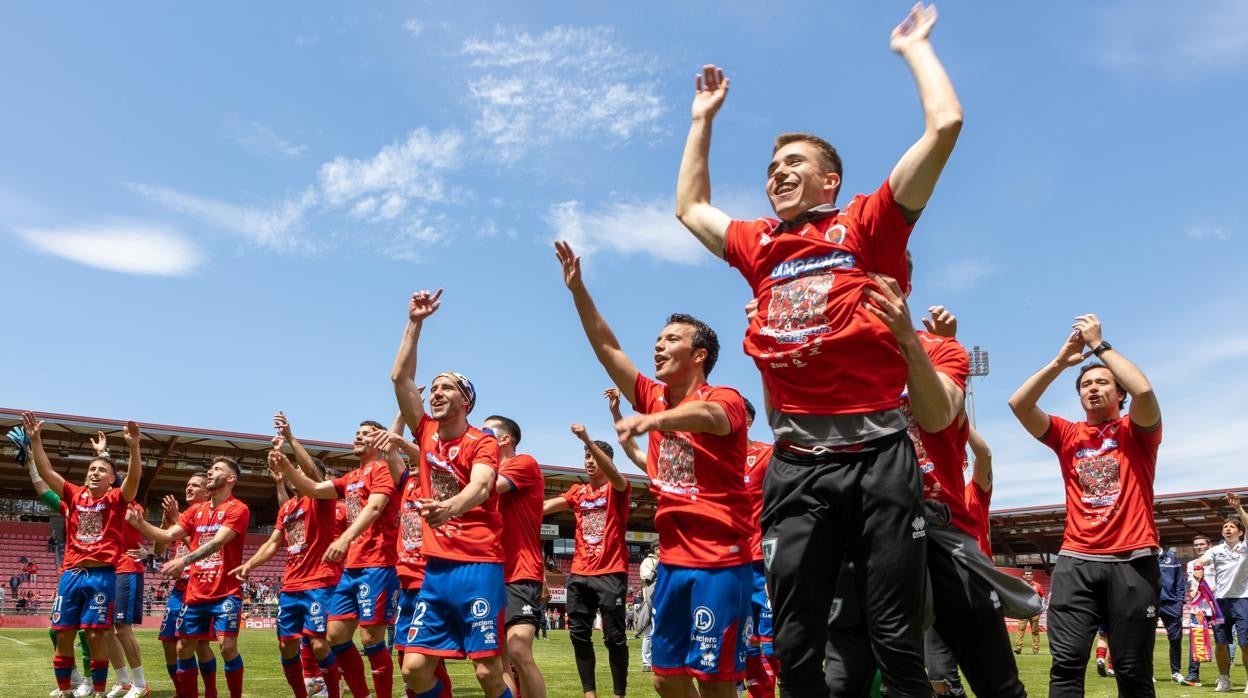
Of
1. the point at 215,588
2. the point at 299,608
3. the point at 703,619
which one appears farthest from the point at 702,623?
the point at 215,588

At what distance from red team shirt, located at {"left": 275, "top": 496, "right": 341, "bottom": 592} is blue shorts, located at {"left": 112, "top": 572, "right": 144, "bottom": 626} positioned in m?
2.46

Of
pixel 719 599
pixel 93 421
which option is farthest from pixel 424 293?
pixel 93 421

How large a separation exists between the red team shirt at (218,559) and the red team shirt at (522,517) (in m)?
2.99

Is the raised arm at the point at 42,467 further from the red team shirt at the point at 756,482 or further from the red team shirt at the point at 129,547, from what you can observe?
the red team shirt at the point at 756,482

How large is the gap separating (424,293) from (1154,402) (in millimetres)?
4773

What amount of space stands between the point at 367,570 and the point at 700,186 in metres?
6.83

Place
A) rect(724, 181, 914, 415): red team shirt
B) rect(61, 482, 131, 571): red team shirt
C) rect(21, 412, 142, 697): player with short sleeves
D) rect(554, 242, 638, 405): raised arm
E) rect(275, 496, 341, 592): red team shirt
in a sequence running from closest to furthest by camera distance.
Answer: rect(724, 181, 914, 415): red team shirt, rect(554, 242, 638, 405): raised arm, rect(275, 496, 341, 592): red team shirt, rect(21, 412, 142, 697): player with short sleeves, rect(61, 482, 131, 571): red team shirt

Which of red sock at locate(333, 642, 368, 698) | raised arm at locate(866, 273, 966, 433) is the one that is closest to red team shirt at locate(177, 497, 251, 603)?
red sock at locate(333, 642, 368, 698)

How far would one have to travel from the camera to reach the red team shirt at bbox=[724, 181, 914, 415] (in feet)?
10.9

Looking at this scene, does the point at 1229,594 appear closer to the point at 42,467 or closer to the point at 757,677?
the point at 757,677

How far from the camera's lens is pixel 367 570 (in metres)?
9.46

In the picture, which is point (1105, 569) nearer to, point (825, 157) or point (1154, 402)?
point (1154, 402)

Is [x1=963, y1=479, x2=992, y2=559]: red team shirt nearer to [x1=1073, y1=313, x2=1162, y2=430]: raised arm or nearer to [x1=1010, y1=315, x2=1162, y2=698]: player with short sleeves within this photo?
[x1=1010, y1=315, x2=1162, y2=698]: player with short sleeves

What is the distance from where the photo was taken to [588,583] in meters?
10.3
